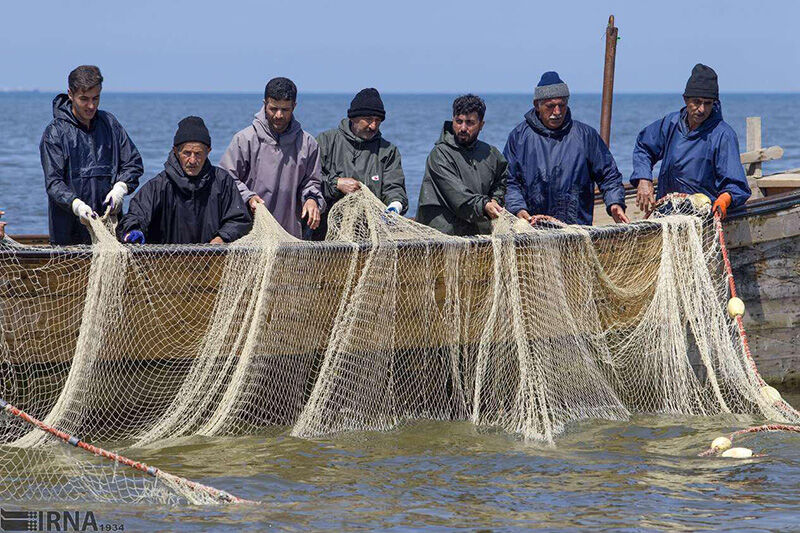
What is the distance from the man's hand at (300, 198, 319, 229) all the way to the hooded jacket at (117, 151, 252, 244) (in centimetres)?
47

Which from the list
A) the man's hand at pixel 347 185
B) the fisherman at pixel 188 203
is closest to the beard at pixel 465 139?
the man's hand at pixel 347 185

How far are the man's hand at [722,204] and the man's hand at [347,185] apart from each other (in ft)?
7.83

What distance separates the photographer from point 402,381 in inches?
307

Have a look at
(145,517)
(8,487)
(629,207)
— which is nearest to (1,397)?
(8,487)

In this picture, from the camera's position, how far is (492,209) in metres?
7.99

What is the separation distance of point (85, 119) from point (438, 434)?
2.99m

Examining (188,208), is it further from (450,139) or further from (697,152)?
(697,152)

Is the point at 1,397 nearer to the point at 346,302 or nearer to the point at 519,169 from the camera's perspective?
the point at 346,302

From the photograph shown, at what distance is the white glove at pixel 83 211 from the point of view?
7.18 meters

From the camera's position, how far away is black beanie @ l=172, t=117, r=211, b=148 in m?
7.37

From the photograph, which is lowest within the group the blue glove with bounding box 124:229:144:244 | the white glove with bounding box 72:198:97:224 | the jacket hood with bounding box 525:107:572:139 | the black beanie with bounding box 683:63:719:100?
the blue glove with bounding box 124:229:144:244

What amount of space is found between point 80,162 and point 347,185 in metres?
1.71

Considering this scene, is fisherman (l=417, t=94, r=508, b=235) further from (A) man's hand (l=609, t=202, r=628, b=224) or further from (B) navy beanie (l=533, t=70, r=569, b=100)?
(A) man's hand (l=609, t=202, r=628, b=224)

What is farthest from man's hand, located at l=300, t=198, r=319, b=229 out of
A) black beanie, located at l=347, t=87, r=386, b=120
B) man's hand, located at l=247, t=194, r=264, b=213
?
black beanie, located at l=347, t=87, r=386, b=120
